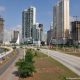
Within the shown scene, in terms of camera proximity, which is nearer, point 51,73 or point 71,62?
point 51,73

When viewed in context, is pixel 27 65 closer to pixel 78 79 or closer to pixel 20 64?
pixel 20 64

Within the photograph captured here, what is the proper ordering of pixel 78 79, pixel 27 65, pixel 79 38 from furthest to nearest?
pixel 79 38
pixel 27 65
pixel 78 79

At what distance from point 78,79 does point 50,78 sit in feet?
10.0

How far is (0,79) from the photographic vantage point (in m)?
31.0

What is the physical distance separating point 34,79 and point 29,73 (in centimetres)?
240

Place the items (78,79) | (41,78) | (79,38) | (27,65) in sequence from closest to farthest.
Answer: (78,79) → (41,78) → (27,65) → (79,38)

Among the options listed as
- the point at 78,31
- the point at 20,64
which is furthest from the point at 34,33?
the point at 20,64

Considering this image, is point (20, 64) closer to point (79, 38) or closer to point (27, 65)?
point (27, 65)

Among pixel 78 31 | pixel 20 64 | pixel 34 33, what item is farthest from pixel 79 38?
pixel 20 64

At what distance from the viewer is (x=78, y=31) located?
654 feet

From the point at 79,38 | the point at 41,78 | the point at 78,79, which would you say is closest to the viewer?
the point at 78,79

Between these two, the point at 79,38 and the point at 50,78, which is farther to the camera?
the point at 79,38

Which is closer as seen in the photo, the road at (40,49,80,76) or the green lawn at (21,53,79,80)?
the green lawn at (21,53,79,80)

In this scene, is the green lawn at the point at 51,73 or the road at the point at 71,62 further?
the road at the point at 71,62
